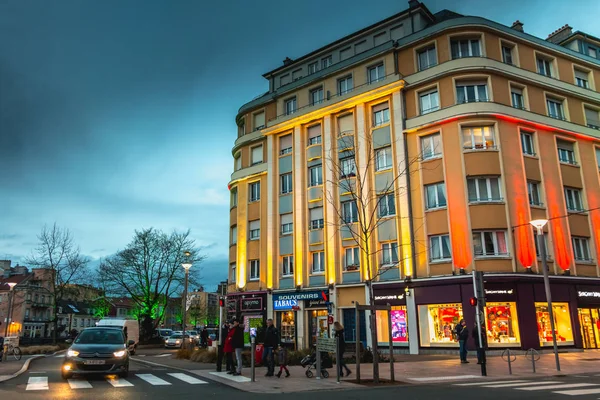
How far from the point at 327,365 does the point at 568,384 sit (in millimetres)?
6351

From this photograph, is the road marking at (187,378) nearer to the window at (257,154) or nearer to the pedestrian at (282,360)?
the pedestrian at (282,360)

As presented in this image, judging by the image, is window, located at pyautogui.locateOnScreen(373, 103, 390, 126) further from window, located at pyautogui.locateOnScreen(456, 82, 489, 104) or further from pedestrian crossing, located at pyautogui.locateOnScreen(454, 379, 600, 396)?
pedestrian crossing, located at pyautogui.locateOnScreen(454, 379, 600, 396)

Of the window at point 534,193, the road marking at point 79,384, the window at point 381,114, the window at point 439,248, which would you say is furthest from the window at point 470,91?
the road marking at point 79,384

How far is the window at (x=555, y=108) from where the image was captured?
29084 mm

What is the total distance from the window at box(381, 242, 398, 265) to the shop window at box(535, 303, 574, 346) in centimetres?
744

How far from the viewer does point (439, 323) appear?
2475 cm

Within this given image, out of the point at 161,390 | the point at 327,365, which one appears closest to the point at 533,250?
the point at 327,365

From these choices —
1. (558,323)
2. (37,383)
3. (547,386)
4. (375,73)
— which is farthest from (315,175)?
(37,383)

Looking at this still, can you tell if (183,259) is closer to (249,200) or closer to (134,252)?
(134,252)

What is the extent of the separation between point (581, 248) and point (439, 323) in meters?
9.67

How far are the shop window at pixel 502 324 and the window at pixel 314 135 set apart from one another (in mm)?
15037

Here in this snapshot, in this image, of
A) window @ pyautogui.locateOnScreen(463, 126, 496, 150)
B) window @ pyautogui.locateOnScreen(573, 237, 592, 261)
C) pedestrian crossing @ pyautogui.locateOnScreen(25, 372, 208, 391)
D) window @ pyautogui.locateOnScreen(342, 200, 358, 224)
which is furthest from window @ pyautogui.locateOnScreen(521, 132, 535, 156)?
pedestrian crossing @ pyautogui.locateOnScreen(25, 372, 208, 391)

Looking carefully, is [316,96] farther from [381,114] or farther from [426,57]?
[426,57]

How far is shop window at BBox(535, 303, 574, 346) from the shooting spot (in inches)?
946
